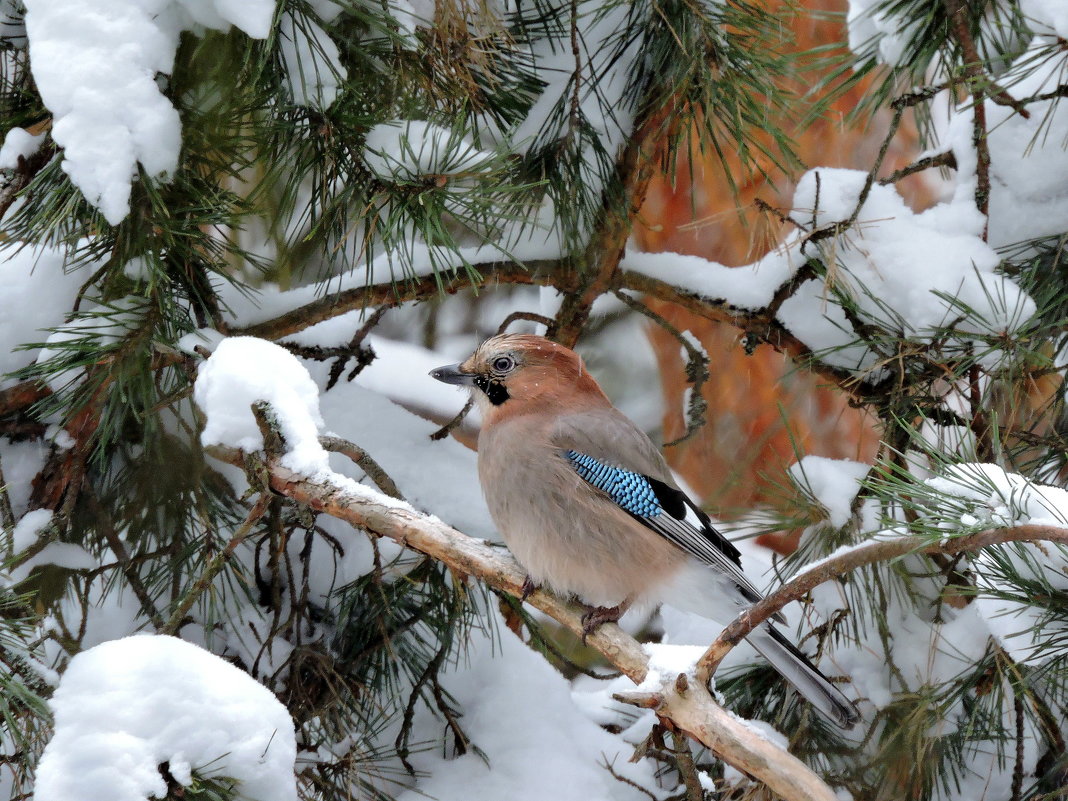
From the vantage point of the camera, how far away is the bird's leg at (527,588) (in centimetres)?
191

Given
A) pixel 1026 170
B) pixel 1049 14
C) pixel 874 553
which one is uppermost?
pixel 1049 14

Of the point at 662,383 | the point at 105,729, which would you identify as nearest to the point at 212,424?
the point at 105,729

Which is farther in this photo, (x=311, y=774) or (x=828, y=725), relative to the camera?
(x=828, y=725)

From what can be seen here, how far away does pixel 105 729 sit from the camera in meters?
1.23

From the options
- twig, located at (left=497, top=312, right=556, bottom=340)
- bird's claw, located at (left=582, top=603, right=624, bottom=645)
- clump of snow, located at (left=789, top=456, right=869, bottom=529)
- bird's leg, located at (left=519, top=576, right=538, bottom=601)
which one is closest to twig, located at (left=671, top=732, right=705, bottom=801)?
bird's claw, located at (left=582, top=603, right=624, bottom=645)

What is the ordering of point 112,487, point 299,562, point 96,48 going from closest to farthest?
point 96,48 < point 112,487 < point 299,562

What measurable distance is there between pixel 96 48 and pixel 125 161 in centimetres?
17

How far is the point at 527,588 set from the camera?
1.92 m

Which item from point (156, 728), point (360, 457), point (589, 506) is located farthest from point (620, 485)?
point (156, 728)

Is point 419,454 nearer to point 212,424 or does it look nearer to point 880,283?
point 212,424

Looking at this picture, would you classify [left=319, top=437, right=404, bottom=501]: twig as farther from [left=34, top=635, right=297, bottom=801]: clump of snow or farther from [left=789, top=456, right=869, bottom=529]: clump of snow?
[left=789, top=456, right=869, bottom=529]: clump of snow

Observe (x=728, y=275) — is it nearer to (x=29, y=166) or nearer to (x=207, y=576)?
(x=207, y=576)

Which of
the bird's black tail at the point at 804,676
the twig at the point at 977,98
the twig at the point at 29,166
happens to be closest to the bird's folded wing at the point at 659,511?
the bird's black tail at the point at 804,676

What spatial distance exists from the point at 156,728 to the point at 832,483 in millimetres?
1366
